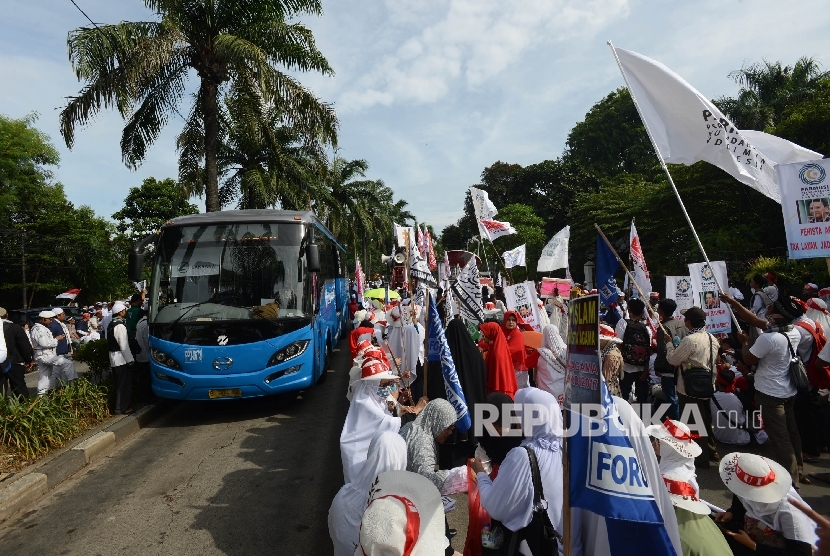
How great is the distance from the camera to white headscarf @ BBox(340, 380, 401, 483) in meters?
3.58

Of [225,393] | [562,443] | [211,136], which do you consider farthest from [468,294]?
[211,136]

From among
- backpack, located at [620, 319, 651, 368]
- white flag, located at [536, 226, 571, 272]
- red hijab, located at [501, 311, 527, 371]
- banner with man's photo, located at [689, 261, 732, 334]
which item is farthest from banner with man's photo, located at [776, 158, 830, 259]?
white flag, located at [536, 226, 571, 272]

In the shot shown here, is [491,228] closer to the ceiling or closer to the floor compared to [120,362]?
closer to the ceiling

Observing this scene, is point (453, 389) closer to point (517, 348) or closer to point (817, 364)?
point (517, 348)

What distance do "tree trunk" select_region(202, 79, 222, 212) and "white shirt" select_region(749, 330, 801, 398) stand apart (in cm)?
1130

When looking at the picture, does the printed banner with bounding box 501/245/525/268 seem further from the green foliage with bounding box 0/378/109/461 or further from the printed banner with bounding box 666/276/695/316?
the green foliage with bounding box 0/378/109/461

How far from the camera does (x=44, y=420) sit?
243 inches

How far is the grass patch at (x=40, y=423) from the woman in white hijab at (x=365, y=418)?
439cm

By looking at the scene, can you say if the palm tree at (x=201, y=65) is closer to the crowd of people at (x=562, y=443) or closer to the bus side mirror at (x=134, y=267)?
the bus side mirror at (x=134, y=267)

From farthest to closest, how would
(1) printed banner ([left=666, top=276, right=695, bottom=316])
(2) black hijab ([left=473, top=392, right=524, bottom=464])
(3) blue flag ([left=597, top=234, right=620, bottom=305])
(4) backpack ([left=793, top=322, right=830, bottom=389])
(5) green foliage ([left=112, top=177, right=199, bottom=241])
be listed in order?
1. (5) green foliage ([left=112, top=177, right=199, bottom=241])
2. (1) printed banner ([left=666, top=276, right=695, bottom=316])
3. (3) blue flag ([left=597, top=234, right=620, bottom=305])
4. (4) backpack ([left=793, top=322, right=830, bottom=389])
5. (2) black hijab ([left=473, top=392, right=524, bottom=464])

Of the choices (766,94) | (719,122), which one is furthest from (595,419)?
(766,94)

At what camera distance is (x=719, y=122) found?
454 cm

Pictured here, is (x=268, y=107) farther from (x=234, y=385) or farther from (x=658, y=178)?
(x=658, y=178)

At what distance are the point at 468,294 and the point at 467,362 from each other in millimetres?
1791
